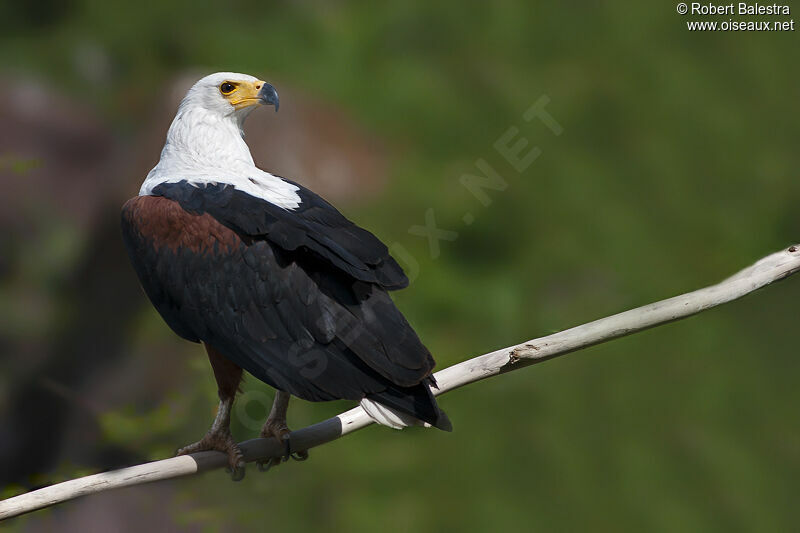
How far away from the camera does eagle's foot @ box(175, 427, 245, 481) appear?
10.9ft

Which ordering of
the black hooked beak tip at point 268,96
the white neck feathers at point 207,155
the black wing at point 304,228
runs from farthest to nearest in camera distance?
1. the black hooked beak tip at point 268,96
2. the white neck feathers at point 207,155
3. the black wing at point 304,228

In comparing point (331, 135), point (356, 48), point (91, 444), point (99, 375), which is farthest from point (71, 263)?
point (356, 48)

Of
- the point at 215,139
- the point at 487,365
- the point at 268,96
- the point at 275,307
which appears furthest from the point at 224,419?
the point at 268,96

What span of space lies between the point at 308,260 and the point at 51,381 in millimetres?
4018

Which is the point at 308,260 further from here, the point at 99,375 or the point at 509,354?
the point at 99,375

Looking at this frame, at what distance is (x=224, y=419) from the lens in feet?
11.2

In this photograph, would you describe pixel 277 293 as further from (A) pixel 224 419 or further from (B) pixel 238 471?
(B) pixel 238 471

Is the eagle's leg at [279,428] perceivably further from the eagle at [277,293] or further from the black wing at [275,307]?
the black wing at [275,307]

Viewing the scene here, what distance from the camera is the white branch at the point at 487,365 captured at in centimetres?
290

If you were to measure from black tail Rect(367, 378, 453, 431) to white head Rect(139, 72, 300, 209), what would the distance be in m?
0.87

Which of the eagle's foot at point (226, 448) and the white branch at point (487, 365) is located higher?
the white branch at point (487, 365)

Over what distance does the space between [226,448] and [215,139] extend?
117 cm

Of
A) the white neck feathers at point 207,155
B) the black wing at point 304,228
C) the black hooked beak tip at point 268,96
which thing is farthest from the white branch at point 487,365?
the black hooked beak tip at point 268,96

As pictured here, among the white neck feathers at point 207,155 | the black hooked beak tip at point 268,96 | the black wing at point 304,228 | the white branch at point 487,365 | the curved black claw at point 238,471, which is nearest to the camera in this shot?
the white branch at point 487,365
